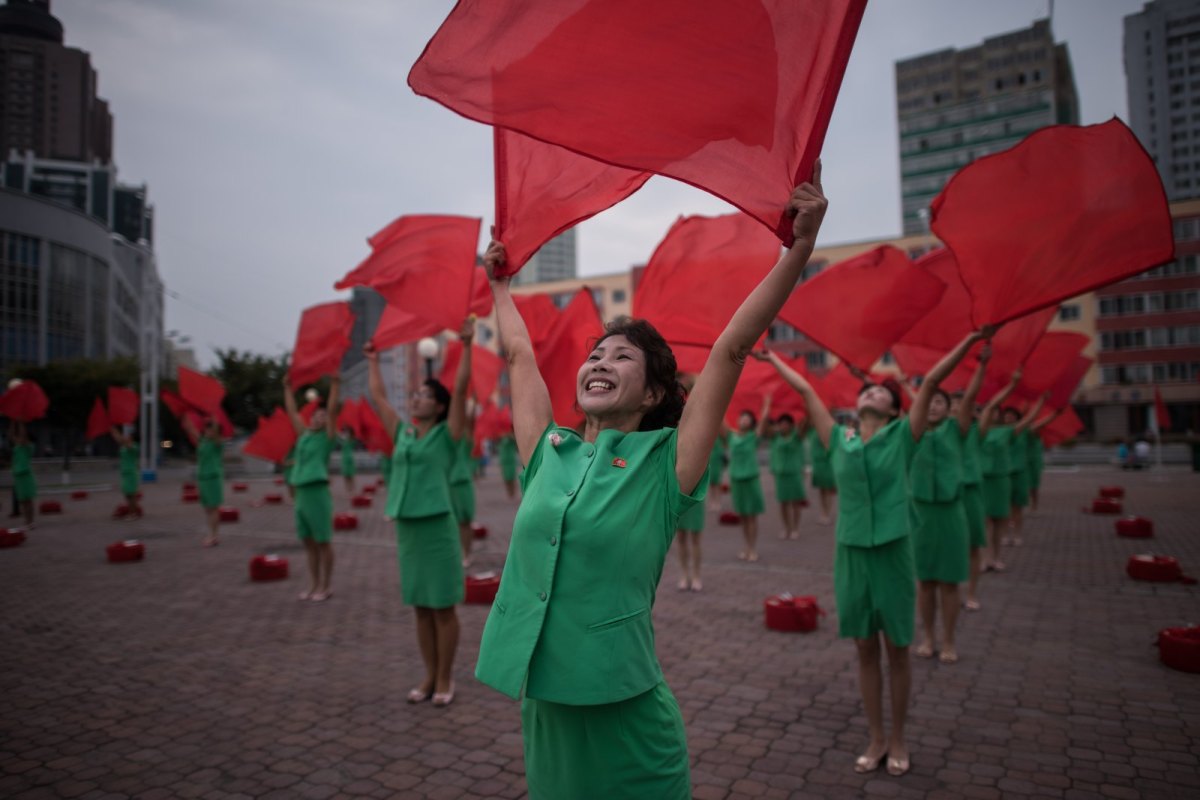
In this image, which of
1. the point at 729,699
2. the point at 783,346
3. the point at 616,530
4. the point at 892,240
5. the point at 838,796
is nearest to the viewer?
the point at 616,530

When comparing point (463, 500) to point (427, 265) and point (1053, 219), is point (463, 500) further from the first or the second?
point (1053, 219)

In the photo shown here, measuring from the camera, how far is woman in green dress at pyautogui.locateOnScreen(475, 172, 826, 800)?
1.97 meters

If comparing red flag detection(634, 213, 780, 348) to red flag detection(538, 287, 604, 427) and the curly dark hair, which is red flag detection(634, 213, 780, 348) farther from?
the curly dark hair

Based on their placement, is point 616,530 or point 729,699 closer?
point 616,530

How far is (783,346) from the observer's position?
2375 inches

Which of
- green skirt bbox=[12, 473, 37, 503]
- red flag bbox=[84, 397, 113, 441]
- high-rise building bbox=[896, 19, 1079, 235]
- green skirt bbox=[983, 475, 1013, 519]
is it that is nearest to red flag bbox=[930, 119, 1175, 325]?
green skirt bbox=[983, 475, 1013, 519]

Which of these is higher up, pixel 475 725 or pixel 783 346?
pixel 783 346

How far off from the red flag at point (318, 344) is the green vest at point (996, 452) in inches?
354

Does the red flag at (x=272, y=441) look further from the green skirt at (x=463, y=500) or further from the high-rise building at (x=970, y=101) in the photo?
the high-rise building at (x=970, y=101)

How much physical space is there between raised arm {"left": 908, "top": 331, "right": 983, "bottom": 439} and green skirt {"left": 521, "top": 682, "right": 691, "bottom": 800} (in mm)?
2905

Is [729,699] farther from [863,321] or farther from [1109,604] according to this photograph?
[1109,604]

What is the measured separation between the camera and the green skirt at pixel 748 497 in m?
10.8

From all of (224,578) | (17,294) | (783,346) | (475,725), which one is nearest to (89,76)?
(17,294)

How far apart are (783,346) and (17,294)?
2286 inches
